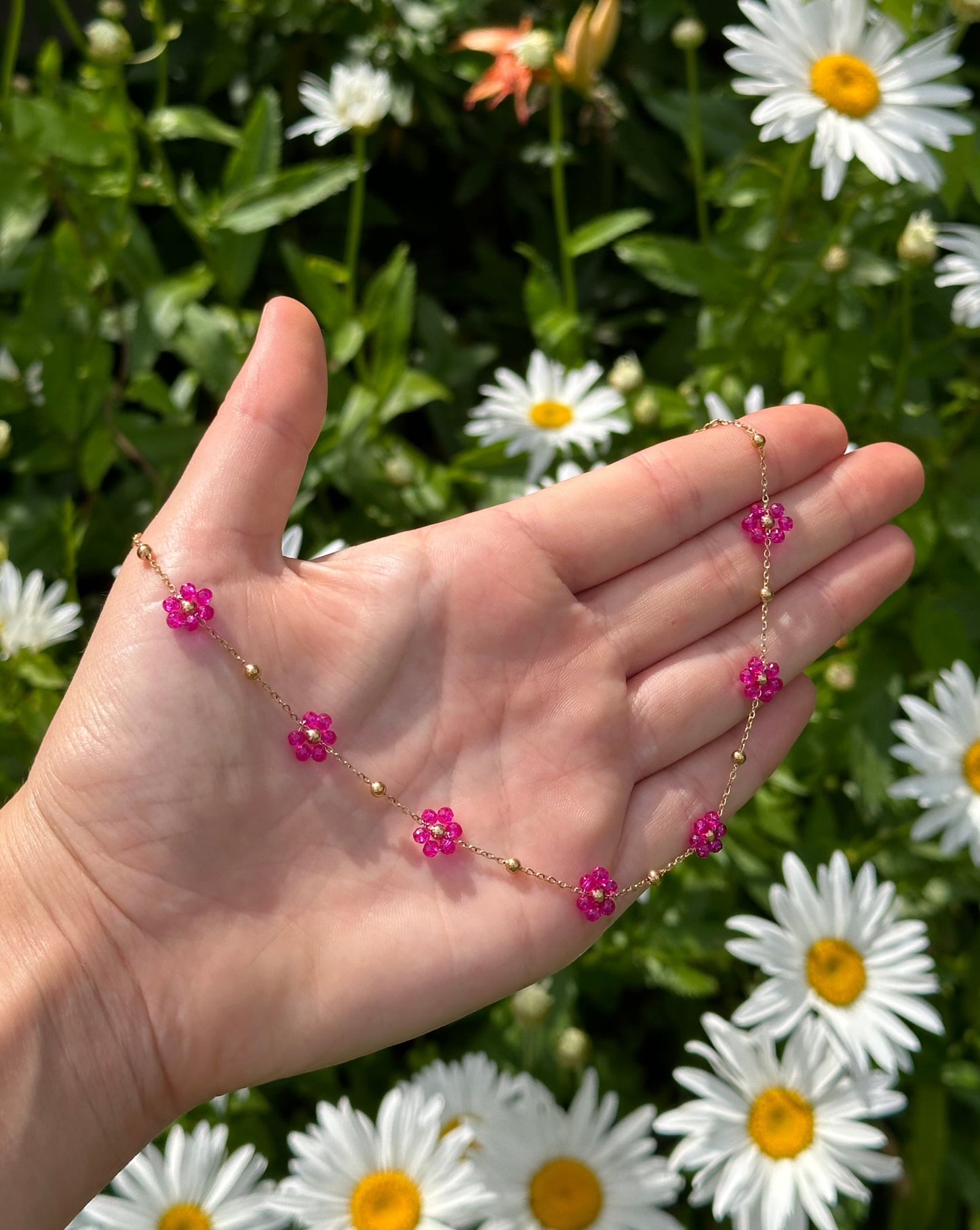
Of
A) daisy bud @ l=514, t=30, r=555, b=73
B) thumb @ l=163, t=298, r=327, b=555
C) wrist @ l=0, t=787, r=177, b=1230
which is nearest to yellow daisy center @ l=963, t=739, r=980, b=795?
thumb @ l=163, t=298, r=327, b=555

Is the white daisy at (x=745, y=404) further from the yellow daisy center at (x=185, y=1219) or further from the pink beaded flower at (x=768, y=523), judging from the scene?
the yellow daisy center at (x=185, y=1219)

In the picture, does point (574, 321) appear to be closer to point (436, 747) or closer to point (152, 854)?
point (436, 747)

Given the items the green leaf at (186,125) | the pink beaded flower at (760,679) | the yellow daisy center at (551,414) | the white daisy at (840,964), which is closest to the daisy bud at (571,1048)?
the white daisy at (840,964)

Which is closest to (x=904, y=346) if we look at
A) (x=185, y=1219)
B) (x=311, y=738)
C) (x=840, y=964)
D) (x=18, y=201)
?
Answer: (x=840, y=964)

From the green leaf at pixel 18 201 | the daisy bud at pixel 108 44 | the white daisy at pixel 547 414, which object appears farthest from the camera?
the white daisy at pixel 547 414

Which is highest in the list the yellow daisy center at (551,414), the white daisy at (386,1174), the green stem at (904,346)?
the yellow daisy center at (551,414)

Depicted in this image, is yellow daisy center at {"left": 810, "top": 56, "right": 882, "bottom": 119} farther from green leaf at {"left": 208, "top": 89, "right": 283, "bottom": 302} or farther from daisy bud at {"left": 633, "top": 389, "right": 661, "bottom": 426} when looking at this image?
green leaf at {"left": 208, "top": 89, "right": 283, "bottom": 302}
